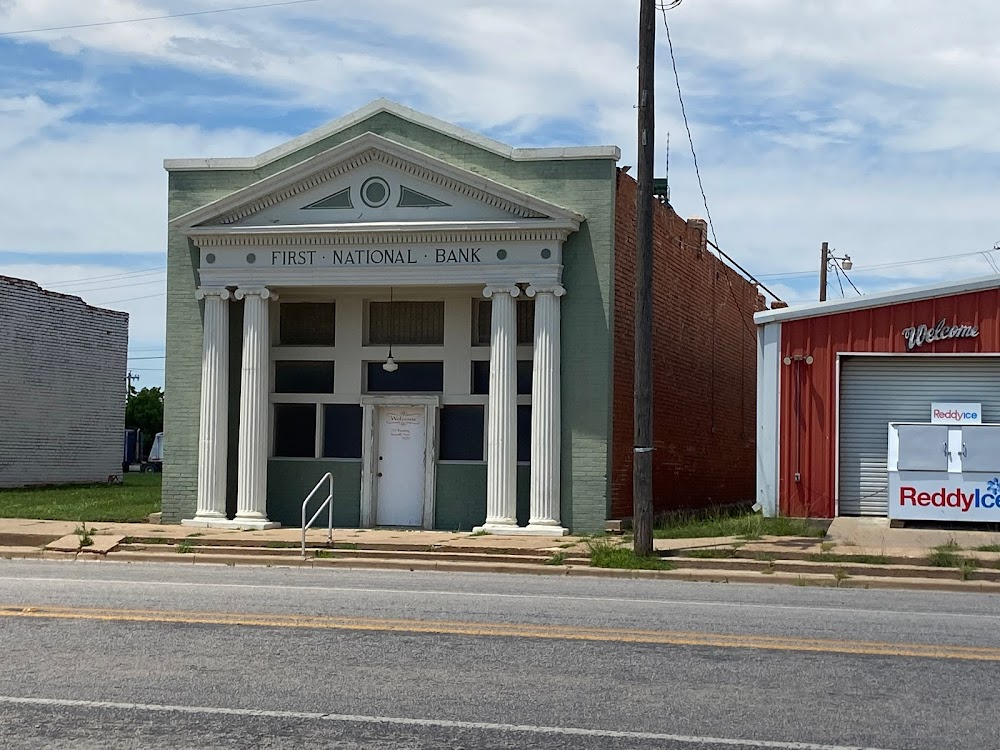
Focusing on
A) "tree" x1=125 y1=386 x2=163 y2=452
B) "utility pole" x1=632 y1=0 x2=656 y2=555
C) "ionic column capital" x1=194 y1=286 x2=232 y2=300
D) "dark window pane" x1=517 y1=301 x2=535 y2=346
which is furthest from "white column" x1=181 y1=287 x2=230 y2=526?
"tree" x1=125 y1=386 x2=163 y2=452

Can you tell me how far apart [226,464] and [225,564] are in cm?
494

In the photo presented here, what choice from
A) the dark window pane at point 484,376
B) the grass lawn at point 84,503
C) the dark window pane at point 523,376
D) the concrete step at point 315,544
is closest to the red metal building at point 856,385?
the dark window pane at point 523,376

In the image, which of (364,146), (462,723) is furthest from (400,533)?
(462,723)

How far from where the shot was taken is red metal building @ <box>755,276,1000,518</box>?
21.5 meters

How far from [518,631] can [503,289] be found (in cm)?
1148

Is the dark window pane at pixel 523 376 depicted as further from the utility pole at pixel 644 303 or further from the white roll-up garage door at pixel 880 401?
the white roll-up garage door at pixel 880 401

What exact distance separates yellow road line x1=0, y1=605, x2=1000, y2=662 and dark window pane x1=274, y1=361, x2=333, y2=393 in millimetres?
12269

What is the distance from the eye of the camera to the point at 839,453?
22.0m

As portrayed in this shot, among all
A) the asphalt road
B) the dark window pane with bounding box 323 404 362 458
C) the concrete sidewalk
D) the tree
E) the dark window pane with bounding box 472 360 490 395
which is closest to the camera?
the asphalt road

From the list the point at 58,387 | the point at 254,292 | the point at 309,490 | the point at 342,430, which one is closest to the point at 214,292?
the point at 254,292

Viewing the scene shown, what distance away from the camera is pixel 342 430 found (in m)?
24.0

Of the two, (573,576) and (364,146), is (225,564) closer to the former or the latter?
(573,576)

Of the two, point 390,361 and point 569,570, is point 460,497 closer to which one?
point 390,361

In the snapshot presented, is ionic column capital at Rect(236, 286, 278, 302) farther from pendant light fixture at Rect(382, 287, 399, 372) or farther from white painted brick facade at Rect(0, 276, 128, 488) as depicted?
white painted brick facade at Rect(0, 276, 128, 488)
